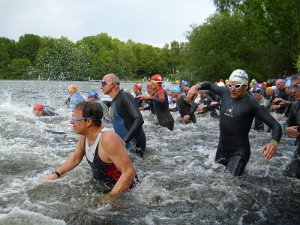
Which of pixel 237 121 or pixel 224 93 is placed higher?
pixel 224 93

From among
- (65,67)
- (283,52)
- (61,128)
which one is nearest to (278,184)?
(61,128)

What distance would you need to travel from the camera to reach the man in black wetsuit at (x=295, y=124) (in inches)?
216

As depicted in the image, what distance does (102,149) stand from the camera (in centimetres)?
402

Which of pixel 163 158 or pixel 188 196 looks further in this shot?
pixel 163 158

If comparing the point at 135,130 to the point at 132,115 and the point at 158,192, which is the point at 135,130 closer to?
the point at 132,115

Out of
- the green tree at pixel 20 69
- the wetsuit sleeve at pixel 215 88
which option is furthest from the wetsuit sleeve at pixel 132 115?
the green tree at pixel 20 69

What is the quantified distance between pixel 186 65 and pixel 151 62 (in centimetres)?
9307

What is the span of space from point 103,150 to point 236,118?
240 centimetres

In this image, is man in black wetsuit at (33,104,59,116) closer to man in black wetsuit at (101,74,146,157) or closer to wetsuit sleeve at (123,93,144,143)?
man in black wetsuit at (101,74,146,157)

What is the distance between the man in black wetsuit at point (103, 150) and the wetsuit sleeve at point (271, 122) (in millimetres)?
2029

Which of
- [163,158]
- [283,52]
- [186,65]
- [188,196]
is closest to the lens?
[188,196]

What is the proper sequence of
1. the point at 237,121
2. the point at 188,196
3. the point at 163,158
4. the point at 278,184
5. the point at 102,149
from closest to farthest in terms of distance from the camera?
the point at 102,149 < the point at 188,196 < the point at 237,121 < the point at 278,184 < the point at 163,158

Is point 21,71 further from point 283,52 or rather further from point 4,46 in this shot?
point 283,52

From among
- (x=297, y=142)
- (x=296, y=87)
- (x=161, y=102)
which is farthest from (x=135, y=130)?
(x=161, y=102)
